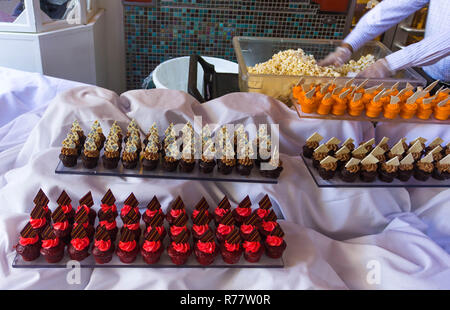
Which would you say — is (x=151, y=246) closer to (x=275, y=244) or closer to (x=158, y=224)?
(x=158, y=224)

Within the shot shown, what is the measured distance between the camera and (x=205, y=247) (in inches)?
39.9

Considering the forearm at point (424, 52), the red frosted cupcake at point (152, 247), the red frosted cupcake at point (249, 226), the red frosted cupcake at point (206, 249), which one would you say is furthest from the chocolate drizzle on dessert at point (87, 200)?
the forearm at point (424, 52)

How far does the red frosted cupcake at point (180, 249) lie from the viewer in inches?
39.2

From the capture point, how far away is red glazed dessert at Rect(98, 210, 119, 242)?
3.41 ft

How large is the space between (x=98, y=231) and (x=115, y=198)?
0.15 m

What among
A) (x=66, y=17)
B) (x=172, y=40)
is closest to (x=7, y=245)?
(x=66, y=17)

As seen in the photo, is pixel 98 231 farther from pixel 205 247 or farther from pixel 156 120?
pixel 156 120

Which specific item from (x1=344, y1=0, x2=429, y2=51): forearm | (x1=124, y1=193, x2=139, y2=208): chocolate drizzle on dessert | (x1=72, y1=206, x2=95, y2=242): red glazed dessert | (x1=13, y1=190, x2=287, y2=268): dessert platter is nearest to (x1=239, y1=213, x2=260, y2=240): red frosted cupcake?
(x1=13, y1=190, x2=287, y2=268): dessert platter

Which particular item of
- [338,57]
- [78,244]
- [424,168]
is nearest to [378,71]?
[338,57]

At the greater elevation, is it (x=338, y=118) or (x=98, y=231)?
(x=338, y=118)

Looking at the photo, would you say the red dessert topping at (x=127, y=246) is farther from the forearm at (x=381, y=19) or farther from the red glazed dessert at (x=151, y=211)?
the forearm at (x=381, y=19)

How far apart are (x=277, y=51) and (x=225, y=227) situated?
1.01m

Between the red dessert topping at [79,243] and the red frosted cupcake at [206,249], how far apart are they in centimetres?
30
